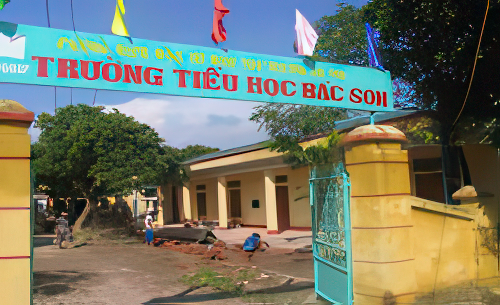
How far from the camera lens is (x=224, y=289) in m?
8.57

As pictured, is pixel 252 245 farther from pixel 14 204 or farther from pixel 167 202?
pixel 167 202

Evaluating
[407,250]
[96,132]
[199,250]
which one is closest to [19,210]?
[407,250]

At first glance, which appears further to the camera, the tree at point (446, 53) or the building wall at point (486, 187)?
the tree at point (446, 53)

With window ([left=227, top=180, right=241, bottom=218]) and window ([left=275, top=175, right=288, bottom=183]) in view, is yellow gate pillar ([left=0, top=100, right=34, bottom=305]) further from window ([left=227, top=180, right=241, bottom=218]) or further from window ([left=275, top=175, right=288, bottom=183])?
window ([left=227, top=180, right=241, bottom=218])

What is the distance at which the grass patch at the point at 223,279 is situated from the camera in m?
8.73

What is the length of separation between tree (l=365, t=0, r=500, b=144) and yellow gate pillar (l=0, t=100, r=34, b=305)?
7.90 m

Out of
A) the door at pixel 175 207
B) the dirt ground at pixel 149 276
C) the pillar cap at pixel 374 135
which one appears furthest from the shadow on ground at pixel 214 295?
the door at pixel 175 207

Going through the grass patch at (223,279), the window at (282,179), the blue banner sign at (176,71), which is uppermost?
the blue banner sign at (176,71)

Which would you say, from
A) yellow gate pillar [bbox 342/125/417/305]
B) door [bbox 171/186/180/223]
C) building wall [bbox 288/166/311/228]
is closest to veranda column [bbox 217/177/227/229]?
building wall [bbox 288/166/311/228]

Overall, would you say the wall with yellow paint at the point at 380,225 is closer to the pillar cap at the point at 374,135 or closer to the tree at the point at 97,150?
the pillar cap at the point at 374,135

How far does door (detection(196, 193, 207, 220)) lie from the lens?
30.4 metres

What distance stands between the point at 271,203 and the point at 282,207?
2.08m

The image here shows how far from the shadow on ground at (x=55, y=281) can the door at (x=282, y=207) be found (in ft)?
39.5

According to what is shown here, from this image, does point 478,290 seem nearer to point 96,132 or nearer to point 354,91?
point 354,91
